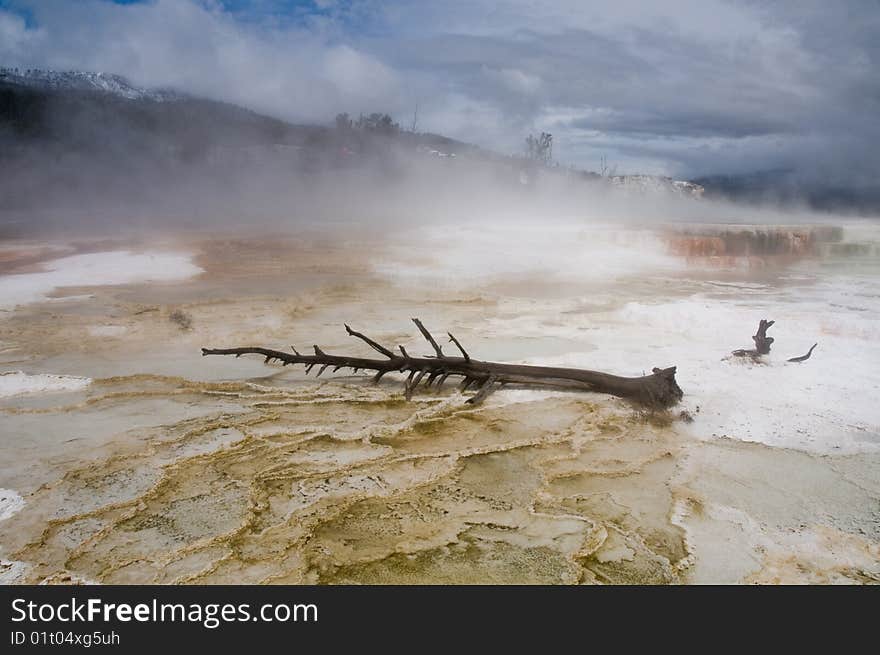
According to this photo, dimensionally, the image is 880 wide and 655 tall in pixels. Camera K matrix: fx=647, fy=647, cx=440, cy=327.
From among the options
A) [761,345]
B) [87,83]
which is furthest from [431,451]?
[87,83]

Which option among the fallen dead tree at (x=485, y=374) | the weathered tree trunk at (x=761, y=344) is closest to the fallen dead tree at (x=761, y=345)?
the weathered tree trunk at (x=761, y=344)

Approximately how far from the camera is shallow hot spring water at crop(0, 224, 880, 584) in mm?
2486

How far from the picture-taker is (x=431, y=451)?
3.45 m

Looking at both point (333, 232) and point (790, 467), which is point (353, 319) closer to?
point (790, 467)

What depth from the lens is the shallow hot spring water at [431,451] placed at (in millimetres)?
2486

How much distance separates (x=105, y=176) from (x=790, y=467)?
97.5 feet

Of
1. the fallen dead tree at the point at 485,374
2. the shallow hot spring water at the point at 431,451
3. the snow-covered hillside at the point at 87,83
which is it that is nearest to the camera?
the shallow hot spring water at the point at 431,451

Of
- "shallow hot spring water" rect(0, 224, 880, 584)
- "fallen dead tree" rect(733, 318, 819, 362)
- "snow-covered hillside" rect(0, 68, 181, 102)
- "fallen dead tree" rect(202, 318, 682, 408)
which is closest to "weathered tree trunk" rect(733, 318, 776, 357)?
"fallen dead tree" rect(733, 318, 819, 362)

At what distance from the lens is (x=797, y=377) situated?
4.54 meters

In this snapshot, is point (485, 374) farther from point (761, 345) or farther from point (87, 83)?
point (87, 83)

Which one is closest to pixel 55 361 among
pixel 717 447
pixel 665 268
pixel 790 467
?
pixel 717 447

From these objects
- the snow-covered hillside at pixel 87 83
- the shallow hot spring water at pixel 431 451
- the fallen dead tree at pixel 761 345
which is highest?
the snow-covered hillside at pixel 87 83

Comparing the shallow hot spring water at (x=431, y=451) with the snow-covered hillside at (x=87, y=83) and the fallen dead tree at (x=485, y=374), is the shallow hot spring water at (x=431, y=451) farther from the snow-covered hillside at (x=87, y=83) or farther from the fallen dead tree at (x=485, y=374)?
the snow-covered hillside at (x=87, y=83)

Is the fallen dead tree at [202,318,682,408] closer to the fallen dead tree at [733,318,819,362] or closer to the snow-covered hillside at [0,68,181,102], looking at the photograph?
the fallen dead tree at [733,318,819,362]
